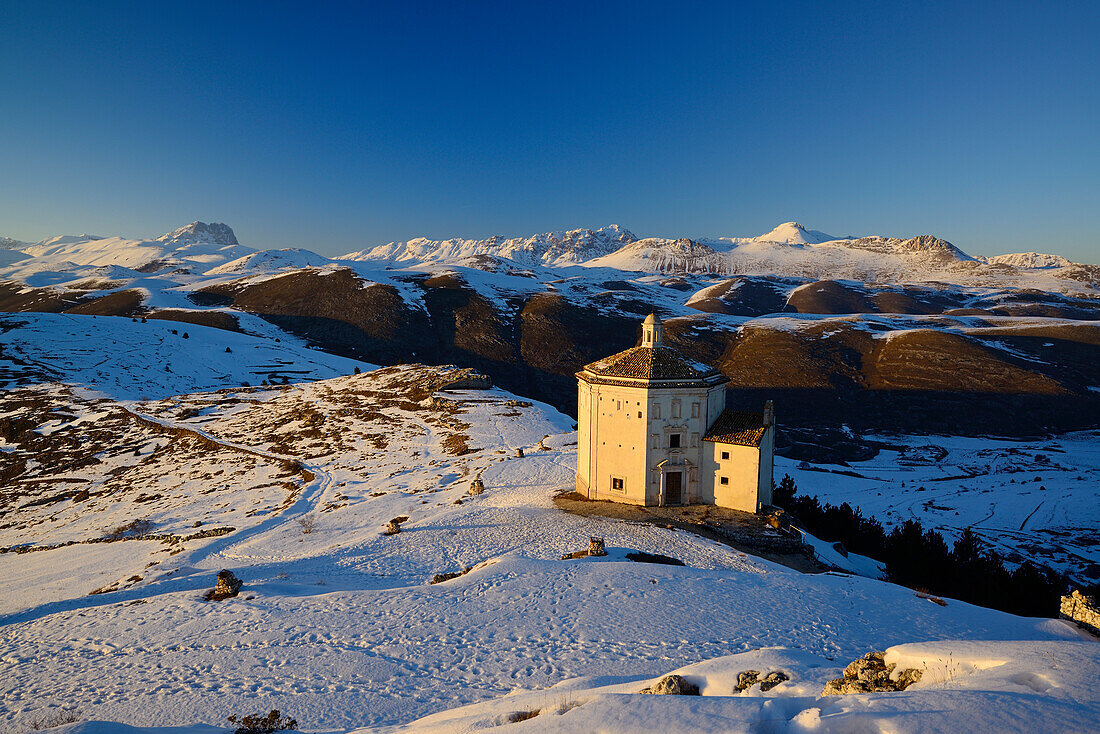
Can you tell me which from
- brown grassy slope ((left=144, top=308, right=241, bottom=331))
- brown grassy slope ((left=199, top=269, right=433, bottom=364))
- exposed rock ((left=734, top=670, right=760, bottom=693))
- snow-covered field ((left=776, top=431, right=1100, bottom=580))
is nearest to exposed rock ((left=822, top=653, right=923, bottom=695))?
exposed rock ((left=734, top=670, right=760, bottom=693))

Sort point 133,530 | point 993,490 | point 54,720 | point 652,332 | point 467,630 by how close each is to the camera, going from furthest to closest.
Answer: point 993,490 → point 133,530 → point 652,332 → point 467,630 → point 54,720

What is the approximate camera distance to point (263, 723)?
988 cm

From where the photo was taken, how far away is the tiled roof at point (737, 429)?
27.5 metres

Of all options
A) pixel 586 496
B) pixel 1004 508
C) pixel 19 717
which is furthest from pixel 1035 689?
pixel 1004 508

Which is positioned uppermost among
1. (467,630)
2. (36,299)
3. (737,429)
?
(36,299)

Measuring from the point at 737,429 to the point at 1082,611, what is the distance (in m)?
15.6

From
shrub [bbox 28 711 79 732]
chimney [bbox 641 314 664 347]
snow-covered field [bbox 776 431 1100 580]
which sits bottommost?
snow-covered field [bbox 776 431 1100 580]

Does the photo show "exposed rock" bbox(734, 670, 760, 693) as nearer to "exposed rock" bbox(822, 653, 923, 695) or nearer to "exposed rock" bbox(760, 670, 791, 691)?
"exposed rock" bbox(760, 670, 791, 691)

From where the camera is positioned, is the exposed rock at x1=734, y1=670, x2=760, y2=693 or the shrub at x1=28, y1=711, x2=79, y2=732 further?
A: the shrub at x1=28, y1=711, x2=79, y2=732

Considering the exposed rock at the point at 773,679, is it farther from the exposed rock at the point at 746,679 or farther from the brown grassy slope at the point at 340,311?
the brown grassy slope at the point at 340,311

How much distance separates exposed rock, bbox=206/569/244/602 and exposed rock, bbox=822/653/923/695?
17.7m

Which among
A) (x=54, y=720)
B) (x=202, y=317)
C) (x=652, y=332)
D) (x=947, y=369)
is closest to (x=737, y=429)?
(x=652, y=332)

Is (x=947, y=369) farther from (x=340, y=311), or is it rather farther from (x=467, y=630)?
(x=340, y=311)

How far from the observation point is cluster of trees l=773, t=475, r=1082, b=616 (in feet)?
76.6
